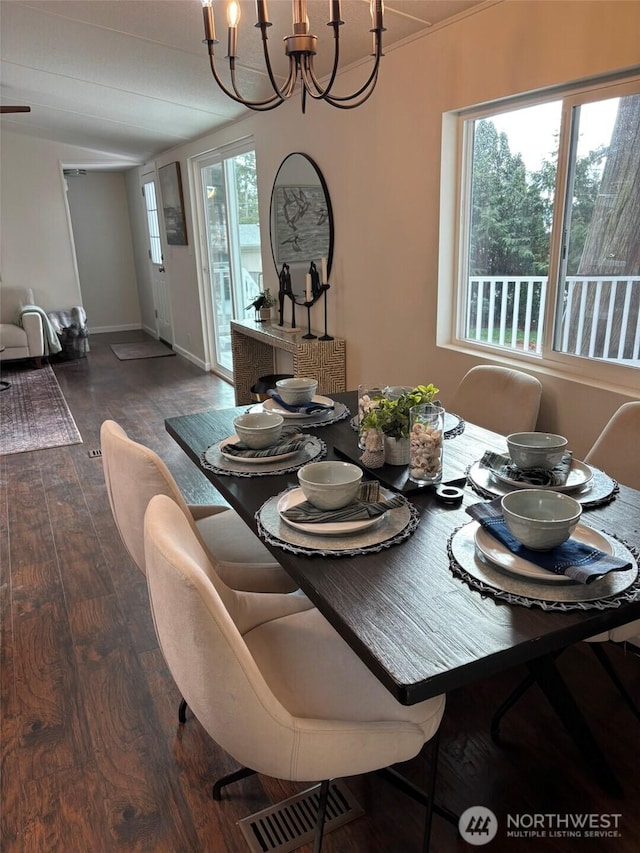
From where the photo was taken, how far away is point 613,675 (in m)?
1.75

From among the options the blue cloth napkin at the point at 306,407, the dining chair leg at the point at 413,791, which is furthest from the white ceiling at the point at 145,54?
the dining chair leg at the point at 413,791

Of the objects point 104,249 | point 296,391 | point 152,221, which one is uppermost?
point 152,221

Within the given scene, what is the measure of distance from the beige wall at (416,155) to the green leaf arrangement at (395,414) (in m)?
0.94

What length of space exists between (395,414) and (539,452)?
15.1 inches

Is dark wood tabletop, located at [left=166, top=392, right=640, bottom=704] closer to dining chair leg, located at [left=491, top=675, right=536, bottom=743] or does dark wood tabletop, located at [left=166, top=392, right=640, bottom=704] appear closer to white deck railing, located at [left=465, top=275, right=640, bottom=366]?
→ dining chair leg, located at [left=491, top=675, right=536, bottom=743]

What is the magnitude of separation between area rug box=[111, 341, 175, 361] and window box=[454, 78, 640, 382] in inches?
205

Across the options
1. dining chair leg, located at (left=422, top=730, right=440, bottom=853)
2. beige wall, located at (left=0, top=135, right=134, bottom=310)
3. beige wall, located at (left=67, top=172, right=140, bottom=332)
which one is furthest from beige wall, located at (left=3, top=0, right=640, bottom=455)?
beige wall, located at (left=67, top=172, right=140, bottom=332)

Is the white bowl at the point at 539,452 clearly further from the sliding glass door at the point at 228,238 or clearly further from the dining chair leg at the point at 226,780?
the sliding glass door at the point at 228,238

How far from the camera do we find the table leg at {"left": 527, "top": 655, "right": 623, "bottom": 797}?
150cm

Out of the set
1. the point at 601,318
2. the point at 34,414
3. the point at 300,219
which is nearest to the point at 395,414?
the point at 601,318

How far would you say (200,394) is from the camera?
559 centimetres

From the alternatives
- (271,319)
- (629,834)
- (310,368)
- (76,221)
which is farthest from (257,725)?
(76,221)

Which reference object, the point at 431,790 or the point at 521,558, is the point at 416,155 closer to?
the point at 521,558

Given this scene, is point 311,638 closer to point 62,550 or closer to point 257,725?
point 257,725
